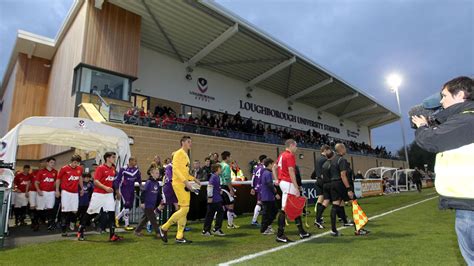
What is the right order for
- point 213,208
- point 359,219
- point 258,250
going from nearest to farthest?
point 258,250 → point 359,219 → point 213,208

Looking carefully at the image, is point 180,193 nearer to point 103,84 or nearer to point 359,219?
point 359,219

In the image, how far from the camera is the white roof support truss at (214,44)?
67.0 feet

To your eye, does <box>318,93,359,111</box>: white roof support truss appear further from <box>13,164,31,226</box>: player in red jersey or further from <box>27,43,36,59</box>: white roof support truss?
<box>13,164,31,226</box>: player in red jersey

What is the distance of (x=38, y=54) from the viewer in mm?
24266

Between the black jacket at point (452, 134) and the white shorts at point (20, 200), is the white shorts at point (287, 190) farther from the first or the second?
the white shorts at point (20, 200)

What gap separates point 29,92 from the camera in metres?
24.2

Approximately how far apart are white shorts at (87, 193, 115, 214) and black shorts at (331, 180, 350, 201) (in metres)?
4.97

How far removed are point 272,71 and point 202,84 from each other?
616 cm

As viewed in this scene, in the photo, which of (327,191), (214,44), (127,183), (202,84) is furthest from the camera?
(202,84)

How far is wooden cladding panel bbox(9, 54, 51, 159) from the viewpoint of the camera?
2309 cm

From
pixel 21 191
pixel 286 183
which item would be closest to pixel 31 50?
pixel 21 191

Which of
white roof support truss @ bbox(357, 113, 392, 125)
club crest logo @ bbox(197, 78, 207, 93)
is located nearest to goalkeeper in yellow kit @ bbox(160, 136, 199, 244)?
club crest logo @ bbox(197, 78, 207, 93)

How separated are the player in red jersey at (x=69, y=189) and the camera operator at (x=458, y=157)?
8025 millimetres

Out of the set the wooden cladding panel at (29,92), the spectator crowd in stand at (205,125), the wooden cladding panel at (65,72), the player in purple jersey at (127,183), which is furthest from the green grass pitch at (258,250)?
the wooden cladding panel at (29,92)
